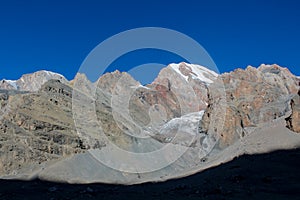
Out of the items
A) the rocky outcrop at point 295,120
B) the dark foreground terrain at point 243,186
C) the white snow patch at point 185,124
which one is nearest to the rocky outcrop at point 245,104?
the white snow patch at point 185,124

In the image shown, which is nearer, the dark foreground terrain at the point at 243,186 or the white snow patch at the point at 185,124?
the dark foreground terrain at the point at 243,186

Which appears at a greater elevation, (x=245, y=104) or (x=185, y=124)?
(x=185, y=124)

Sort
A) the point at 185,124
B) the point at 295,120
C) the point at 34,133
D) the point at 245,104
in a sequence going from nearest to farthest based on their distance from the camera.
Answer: the point at 295,120 → the point at 34,133 → the point at 245,104 → the point at 185,124

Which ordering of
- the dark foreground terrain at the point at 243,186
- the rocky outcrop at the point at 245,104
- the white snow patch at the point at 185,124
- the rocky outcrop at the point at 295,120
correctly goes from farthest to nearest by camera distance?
the white snow patch at the point at 185,124, the rocky outcrop at the point at 245,104, the rocky outcrop at the point at 295,120, the dark foreground terrain at the point at 243,186

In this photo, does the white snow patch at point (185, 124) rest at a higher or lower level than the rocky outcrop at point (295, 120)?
higher

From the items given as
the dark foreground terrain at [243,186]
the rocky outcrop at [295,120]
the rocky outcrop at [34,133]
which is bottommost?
the dark foreground terrain at [243,186]

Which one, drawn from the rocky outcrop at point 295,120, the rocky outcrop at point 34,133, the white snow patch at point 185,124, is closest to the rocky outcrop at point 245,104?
the white snow patch at point 185,124

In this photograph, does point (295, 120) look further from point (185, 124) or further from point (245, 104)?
point (185, 124)

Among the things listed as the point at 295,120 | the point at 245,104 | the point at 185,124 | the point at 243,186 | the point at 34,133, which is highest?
the point at 185,124

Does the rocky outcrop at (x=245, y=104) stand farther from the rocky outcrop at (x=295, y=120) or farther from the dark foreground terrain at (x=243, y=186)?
the dark foreground terrain at (x=243, y=186)

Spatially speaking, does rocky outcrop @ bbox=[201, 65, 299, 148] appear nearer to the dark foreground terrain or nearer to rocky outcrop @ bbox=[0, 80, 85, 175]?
rocky outcrop @ bbox=[0, 80, 85, 175]

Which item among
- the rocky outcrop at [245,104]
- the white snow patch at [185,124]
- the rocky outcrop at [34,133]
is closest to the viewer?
the rocky outcrop at [34,133]

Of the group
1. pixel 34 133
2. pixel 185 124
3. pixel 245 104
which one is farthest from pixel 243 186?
pixel 185 124

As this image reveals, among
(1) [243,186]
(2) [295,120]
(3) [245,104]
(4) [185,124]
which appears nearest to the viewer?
(1) [243,186]
